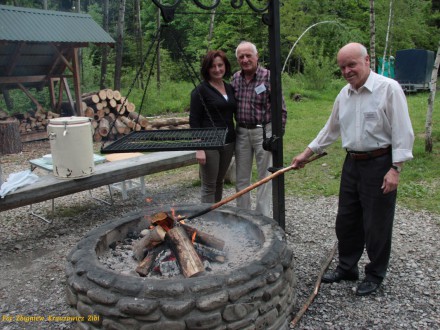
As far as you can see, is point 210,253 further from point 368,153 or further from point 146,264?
point 368,153

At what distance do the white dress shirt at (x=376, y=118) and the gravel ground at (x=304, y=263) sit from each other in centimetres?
116

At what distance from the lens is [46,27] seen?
9867 millimetres

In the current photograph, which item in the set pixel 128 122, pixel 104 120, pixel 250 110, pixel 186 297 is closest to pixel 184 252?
pixel 186 297

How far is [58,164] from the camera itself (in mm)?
4309

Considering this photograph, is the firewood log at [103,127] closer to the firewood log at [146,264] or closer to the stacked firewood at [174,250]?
the stacked firewood at [174,250]

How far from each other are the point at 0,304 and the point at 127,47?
20708 mm

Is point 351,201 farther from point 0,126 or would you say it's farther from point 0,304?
point 0,126

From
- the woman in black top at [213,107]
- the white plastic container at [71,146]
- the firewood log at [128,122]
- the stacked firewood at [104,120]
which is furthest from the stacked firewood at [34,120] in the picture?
the woman in black top at [213,107]

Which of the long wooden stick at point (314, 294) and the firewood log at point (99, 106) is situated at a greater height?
the firewood log at point (99, 106)

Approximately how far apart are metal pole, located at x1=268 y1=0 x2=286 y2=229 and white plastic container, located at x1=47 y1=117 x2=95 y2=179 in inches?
78.5

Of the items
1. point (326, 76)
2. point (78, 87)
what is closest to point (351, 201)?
point (78, 87)

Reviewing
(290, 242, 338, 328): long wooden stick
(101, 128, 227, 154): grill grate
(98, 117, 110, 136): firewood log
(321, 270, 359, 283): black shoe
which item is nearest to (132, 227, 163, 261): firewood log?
(101, 128, 227, 154): grill grate

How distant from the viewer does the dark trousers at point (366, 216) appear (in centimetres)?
295

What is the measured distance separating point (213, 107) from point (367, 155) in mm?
1589
